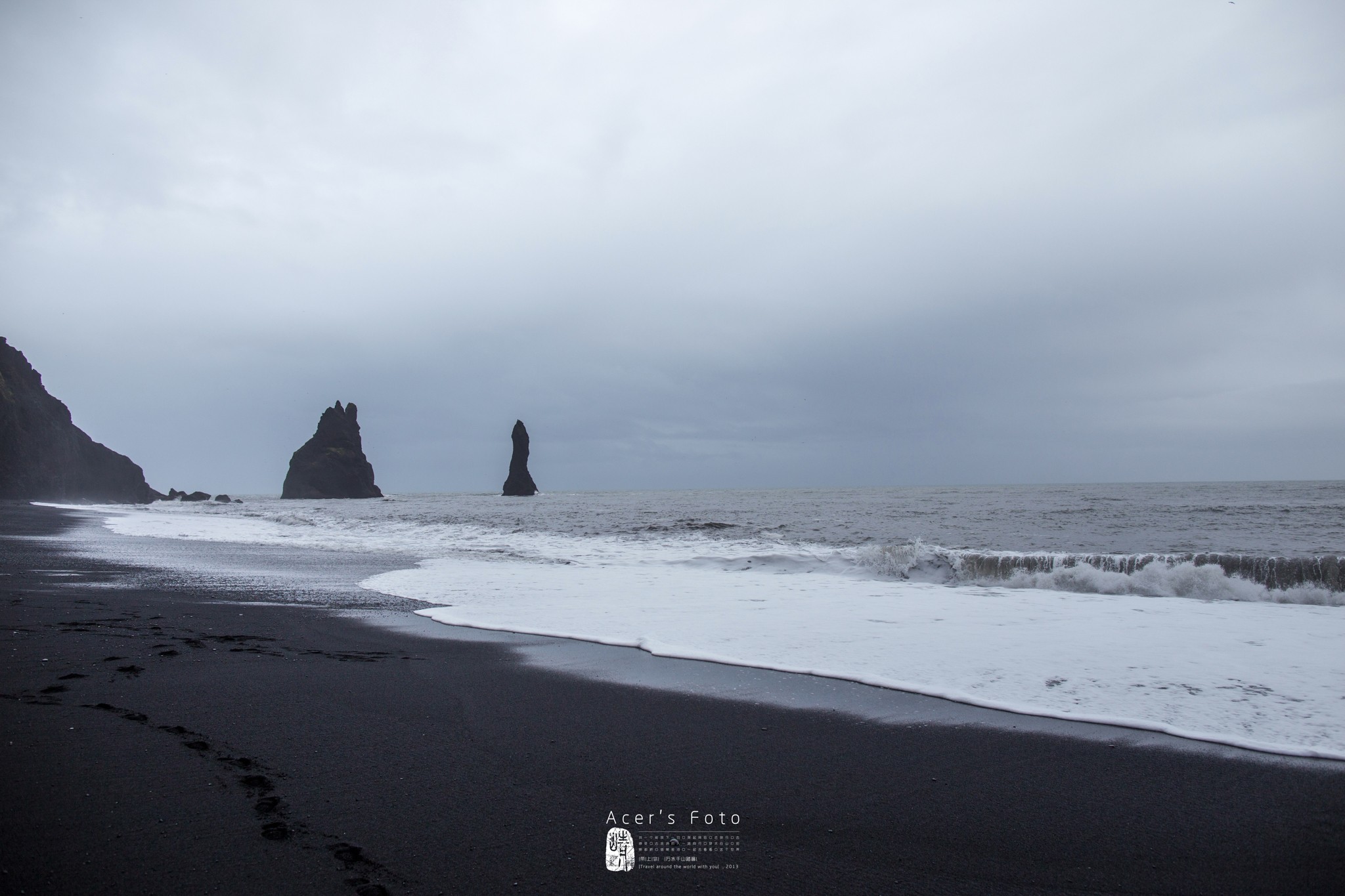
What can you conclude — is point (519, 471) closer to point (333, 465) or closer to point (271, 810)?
point (333, 465)

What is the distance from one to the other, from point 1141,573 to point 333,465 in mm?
97306

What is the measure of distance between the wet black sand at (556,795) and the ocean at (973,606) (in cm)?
98

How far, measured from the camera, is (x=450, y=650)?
5.82m

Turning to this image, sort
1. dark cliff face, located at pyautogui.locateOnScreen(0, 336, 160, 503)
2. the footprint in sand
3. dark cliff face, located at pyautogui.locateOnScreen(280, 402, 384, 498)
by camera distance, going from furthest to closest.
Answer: dark cliff face, located at pyautogui.locateOnScreen(280, 402, 384, 498) < dark cliff face, located at pyautogui.locateOnScreen(0, 336, 160, 503) < the footprint in sand

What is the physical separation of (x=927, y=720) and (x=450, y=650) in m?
3.89

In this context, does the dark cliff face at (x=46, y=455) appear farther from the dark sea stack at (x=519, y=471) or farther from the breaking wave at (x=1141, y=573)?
the breaking wave at (x=1141, y=573)

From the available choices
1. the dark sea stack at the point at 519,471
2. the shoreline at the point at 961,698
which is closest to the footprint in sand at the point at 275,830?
the shoreline at the point at 961,698

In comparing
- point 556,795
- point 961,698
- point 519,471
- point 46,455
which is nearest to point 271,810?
point 556,795

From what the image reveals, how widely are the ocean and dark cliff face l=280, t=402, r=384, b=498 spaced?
247 feet

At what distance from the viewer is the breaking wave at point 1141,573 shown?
945cm

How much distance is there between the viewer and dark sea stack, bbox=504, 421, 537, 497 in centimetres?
9625

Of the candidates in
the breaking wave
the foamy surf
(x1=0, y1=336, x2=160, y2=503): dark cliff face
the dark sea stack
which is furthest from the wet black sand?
the dark sea stack

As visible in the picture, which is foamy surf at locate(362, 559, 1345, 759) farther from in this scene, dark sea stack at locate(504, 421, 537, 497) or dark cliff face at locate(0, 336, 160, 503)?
dark sea stack at locate(504, 421, 537, 497)

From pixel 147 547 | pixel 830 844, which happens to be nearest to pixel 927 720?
pixel 830 844
